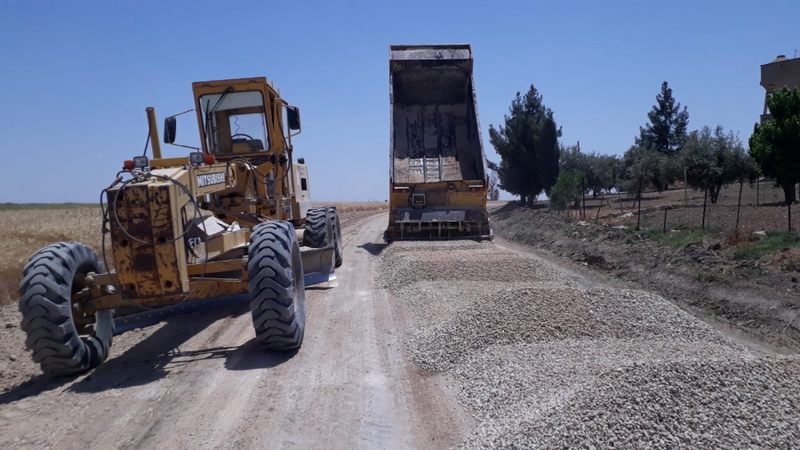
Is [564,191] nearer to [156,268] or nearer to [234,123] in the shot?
[234,123]

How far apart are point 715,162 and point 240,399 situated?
2883 cm

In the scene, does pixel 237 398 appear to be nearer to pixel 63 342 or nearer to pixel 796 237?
pixel 63 342

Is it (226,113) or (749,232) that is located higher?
(226,113)

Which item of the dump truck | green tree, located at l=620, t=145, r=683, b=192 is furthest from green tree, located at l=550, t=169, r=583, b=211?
green tree, located at l=620, t=145, r=683, b=192

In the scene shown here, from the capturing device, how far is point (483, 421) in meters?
4.88

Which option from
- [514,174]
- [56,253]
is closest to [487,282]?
[56,253]

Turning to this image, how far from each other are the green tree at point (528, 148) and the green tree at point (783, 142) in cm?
1339

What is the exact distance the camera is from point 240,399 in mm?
5285

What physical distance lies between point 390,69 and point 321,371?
1225 centimetres

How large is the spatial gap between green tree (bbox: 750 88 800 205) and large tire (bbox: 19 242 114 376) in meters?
20.6

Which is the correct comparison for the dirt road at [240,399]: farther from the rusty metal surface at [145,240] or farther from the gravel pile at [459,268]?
the gravel pile at [459,268]

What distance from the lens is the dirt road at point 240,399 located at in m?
4.63

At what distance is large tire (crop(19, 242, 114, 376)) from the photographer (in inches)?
230

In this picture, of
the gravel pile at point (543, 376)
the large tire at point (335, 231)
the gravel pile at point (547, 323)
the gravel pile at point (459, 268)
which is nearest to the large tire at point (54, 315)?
the gravel pile at point (547, 323)
